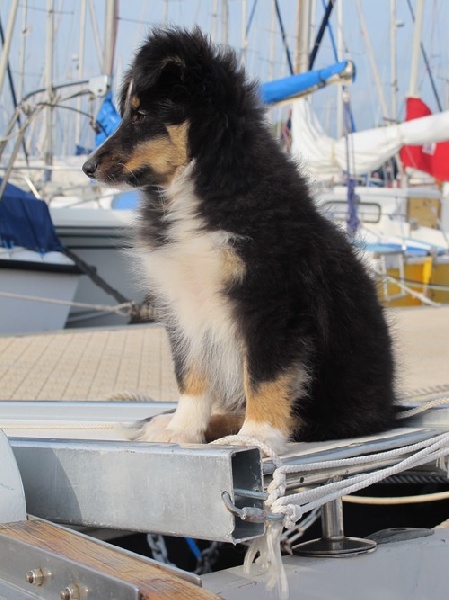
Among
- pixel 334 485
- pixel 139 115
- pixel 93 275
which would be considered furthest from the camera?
pixel 93 275

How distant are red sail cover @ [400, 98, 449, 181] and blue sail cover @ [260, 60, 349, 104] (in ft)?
14.5

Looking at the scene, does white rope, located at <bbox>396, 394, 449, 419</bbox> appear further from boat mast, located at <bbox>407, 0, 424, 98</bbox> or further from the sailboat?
boat mast, located at <bbox>407, 0, 424, 98</bbox>

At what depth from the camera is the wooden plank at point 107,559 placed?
1152mm

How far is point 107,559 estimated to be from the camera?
1.29m

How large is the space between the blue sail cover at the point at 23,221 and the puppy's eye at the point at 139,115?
8.39 metres

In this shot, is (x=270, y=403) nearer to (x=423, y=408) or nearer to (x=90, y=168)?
(x=423, y=408)

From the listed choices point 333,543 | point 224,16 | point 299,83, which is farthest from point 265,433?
point 224,16

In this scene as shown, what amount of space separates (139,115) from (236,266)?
0.58m

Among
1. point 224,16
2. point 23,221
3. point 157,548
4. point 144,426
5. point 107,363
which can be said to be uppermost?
point 224,16

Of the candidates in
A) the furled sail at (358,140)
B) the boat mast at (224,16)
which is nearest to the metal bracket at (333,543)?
the furled sail at (358,140)

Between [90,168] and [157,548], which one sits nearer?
[90,168]

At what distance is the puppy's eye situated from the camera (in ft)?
7.70

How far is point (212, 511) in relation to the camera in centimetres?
140

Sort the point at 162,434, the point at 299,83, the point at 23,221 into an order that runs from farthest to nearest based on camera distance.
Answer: the point at 23,221 < the point at 299,83 < the point at 162,434
